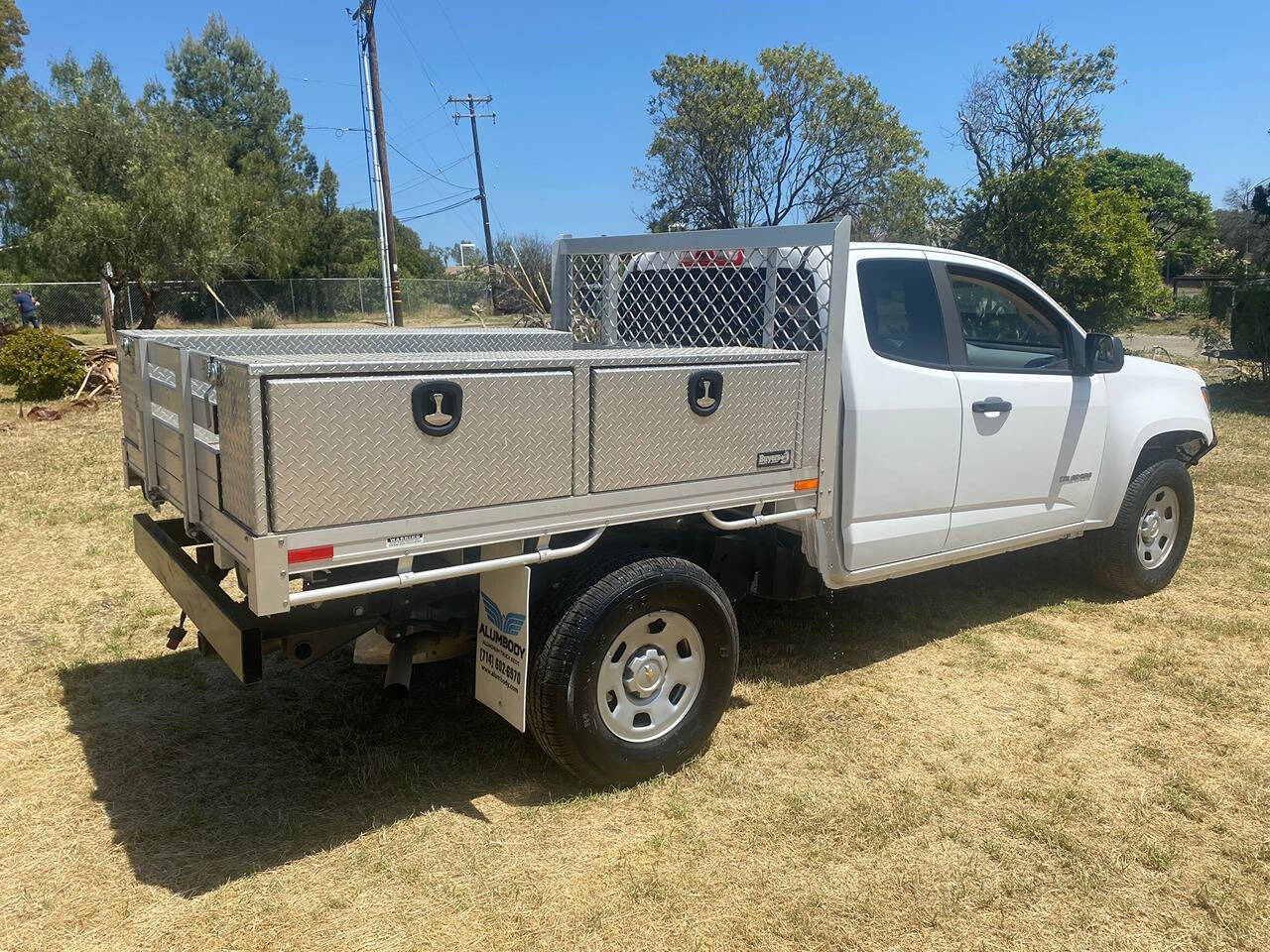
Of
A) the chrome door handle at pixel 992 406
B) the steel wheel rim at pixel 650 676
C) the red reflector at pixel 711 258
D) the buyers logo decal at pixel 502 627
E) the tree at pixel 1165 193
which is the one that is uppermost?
the tree at pixel 1165 193

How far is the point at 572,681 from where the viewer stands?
3561mm

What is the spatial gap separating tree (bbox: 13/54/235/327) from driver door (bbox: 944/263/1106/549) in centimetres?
2184

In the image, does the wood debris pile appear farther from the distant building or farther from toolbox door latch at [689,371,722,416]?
the distant building

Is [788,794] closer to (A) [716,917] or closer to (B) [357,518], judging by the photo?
(A) [716,917]

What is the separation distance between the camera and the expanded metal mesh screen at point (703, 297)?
4.31m

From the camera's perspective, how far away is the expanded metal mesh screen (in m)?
4.31

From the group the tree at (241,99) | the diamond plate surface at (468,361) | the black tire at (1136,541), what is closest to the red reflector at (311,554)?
the diamond plate surface at (468,361)

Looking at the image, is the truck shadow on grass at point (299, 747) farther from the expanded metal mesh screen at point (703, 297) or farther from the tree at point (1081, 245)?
the tree at point (1081, 245)

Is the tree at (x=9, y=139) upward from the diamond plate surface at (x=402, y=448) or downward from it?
upward

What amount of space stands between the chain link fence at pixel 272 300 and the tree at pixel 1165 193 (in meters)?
36.6

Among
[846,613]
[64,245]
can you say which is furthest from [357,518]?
[64,245]

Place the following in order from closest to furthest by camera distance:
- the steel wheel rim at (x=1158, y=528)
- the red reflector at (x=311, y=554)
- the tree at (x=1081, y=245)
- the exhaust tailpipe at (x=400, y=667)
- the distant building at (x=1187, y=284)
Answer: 1. the red reflector at (x=311, y=554)
2. the exhaust tailpipe at (x=400, y=667)
3. the steel wheel rim at (x=1158, y=528)
4. the tree at (x=1081, y=245)
5. the distant building at (x=1187, y=284)

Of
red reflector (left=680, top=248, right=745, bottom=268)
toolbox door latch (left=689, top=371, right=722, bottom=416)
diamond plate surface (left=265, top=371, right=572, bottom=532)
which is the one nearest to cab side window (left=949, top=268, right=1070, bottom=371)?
red reflector (left=680, top=248, right=745, bottom=268)

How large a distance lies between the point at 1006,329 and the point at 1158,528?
71.4 inches
